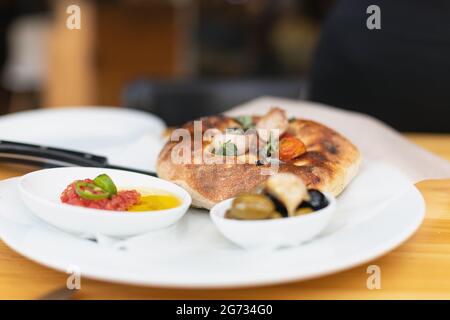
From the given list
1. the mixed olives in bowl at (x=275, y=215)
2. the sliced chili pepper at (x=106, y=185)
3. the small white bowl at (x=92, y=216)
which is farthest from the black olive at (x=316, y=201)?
the sliced chili pepper at (x=106, y=185)

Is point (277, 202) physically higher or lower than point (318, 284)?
higher

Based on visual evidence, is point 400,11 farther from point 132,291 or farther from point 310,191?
point 132,291

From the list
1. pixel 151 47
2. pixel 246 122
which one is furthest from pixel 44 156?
pixel 151 47

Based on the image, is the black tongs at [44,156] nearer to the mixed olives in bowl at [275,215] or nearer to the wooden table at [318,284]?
the wooden table at [318,284]

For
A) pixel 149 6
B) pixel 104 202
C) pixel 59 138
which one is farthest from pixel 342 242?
pixel 149 6

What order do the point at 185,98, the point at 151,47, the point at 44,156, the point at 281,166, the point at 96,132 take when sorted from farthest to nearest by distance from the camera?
the point at 151,47 → the point at 185,98 → the point at 96,132 → the point at 44,156 → the point at 281,166

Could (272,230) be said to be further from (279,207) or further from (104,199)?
(104,199)

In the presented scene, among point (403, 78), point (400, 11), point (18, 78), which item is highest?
point (400, 11)
